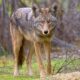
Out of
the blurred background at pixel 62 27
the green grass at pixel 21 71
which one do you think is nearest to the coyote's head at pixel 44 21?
the green grass at pixel 21 71

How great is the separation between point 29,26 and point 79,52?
3.61m

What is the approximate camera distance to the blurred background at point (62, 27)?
21013mm

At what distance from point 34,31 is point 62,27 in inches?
410

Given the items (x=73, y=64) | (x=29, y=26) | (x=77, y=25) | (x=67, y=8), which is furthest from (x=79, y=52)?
(x=67, y=8)

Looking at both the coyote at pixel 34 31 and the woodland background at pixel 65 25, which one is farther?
the woodland background at pixel 65 25

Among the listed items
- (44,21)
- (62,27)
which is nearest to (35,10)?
(44,21)

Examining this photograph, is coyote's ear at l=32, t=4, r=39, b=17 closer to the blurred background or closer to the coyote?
the coyote

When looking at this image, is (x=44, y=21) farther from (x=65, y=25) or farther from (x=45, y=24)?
(x=65, y=25)

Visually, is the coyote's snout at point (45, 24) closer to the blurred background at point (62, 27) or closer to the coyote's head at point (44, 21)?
the coyote's head at point (44, 21)

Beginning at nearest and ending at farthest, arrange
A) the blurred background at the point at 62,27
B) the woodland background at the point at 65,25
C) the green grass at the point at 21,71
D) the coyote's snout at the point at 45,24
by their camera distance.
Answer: the coyote's snout at the point at 45,24 < the green grass at the point at 21,71 < the blurred background at the point at 62,27 < the woodland background at the point at 65,25

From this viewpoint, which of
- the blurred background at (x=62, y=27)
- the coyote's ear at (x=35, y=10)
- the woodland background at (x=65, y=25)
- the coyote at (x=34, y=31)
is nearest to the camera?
the coyote at (x=34, y=31)

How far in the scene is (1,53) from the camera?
65.2 ft

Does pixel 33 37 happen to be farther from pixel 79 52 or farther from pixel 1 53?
pixel 1 53

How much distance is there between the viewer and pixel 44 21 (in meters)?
12.6
